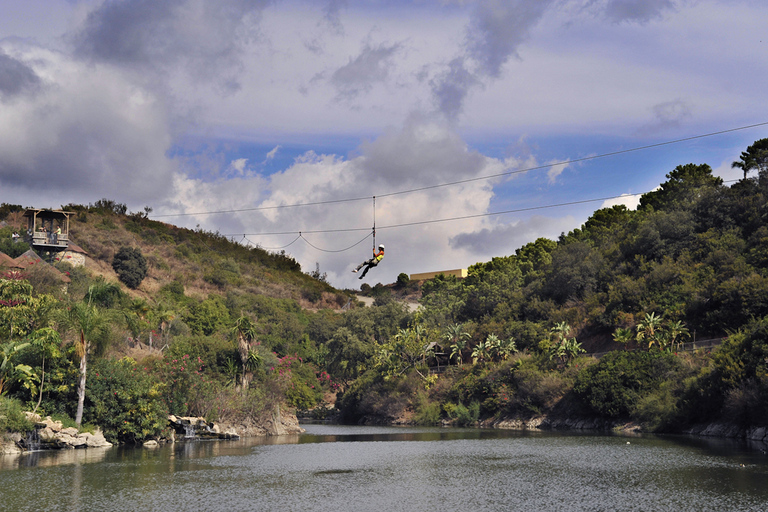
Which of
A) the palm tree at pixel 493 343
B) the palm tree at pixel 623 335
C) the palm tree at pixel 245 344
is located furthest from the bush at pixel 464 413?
the palm tree at pixel 245 344

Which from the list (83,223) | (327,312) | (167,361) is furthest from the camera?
(327,312)

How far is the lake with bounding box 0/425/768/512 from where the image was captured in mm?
24859

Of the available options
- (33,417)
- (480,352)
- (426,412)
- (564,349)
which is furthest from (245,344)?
(564,349)

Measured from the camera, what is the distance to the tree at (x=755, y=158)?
8125cm

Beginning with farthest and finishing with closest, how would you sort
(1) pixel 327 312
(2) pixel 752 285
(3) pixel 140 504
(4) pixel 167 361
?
(1) pixel 327 312, (2) pixel 752 285, (4) pixel 167 361, (3) pixel 140 504

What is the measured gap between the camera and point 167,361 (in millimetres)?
51375

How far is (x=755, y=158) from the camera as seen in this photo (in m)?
83.9

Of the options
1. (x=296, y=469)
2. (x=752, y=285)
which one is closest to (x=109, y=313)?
(x=296, y=469)

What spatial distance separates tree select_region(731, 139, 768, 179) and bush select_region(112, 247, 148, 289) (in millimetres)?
79835

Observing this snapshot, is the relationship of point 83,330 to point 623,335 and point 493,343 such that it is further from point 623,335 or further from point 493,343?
point 623,335

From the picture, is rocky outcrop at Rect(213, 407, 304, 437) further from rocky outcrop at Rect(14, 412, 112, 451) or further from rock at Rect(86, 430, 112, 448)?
rocky outcrop at Rect(14, 412, 112, 451)

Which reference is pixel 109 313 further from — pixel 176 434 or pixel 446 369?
pixel 446 369

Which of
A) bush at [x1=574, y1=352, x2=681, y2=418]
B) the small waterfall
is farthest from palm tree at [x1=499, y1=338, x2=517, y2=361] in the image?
the small waterfall

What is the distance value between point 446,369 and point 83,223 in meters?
63.9
